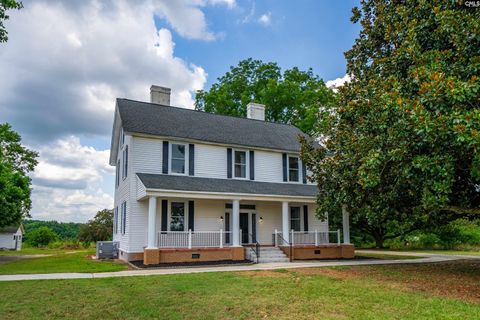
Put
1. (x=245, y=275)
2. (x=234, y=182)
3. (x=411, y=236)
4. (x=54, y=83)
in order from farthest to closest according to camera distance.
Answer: (x=411, y=236), (x=234, y=182), (x=54, y=83), (x=245, y=275)

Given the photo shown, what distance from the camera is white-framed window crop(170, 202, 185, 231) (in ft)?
54.5

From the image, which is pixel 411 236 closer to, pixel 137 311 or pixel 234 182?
pixel 234 182

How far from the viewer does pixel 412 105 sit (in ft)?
28.0

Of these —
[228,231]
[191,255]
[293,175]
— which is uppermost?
[293,175]

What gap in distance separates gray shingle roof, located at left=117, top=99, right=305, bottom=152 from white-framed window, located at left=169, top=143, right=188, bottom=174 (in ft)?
1.77

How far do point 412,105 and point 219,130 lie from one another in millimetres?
12234

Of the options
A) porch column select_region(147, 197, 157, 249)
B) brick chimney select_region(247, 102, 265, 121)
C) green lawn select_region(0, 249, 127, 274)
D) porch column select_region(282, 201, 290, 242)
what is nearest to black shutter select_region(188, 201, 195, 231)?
porch column select_region(147, 197, 157, 249)

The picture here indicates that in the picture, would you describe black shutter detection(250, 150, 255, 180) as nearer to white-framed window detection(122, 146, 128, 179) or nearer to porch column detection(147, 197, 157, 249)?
porch column detection(147, 197, 157, 249)

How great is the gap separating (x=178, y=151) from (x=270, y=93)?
17347 mm

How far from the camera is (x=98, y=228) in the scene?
32188mm

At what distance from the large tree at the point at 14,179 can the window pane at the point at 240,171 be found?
1295 centimetres

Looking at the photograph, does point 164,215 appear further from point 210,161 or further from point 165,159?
point 210,161

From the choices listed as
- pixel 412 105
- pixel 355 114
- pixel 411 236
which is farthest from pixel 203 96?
pixel 412 105

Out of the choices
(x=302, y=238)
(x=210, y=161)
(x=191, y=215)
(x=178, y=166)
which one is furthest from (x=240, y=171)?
(x=302, y=238)
